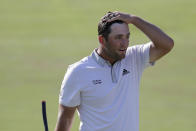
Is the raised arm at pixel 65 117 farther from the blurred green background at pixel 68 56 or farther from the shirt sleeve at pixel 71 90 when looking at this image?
the blurred green background at pixel 68 56

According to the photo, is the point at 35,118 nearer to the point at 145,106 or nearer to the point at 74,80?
the point at 145,106

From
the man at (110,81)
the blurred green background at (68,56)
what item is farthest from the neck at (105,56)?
the blurred green background at (68,56)

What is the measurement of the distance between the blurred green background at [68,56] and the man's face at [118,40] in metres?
4.59

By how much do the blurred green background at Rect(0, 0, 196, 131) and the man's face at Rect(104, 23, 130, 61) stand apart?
4592mm

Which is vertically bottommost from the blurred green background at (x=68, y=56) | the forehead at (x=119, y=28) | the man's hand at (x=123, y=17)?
the blurred green background at (x=68, y=56)

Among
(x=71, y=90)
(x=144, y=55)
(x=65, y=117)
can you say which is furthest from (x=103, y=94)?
(x=144, y=55)

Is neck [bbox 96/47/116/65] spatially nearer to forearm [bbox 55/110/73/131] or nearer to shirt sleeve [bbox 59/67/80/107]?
shirt sleeve [bbox 59/67/80/107]

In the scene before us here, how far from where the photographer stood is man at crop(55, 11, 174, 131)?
4.39 m

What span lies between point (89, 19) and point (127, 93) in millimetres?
9693

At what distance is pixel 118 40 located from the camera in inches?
174

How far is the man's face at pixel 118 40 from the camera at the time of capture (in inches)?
174

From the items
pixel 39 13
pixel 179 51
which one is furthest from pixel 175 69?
pixel 39 13

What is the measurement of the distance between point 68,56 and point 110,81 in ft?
25.4

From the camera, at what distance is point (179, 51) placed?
1204 cm
